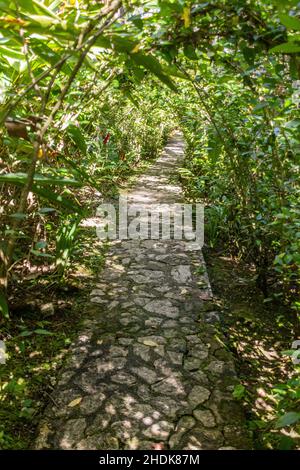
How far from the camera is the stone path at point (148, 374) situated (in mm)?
2119

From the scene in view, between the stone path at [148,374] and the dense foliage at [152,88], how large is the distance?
52 centimetres

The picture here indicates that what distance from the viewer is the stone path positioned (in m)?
2.12

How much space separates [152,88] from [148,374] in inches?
93.8

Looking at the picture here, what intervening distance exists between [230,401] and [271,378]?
427mm

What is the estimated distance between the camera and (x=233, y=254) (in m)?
4.47

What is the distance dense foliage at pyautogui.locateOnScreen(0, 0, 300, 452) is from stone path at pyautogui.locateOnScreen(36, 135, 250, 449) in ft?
1.70

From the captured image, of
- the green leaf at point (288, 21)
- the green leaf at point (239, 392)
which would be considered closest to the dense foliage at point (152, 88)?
the green leaf at point (288, 21)

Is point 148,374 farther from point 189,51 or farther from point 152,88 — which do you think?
point 152,88

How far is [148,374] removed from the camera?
2.61 meters

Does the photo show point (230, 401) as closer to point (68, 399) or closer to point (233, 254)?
point (68, 399)

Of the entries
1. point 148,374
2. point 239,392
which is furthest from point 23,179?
point 239,392

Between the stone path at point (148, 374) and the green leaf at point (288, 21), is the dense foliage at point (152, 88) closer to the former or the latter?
A: the green leaf at point (288, 21)

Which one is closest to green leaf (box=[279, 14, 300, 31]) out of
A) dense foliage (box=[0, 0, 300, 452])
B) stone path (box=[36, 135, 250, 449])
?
dense foliage (box=[0, 0, 300, 452])

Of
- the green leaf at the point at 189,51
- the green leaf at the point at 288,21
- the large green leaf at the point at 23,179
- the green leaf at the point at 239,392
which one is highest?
the green leaf at the point at 189,51
